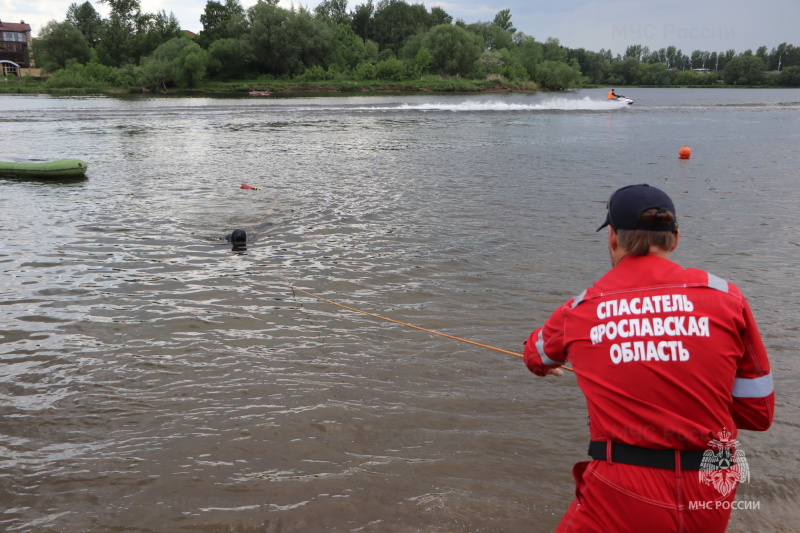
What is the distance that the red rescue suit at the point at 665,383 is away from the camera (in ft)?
7.76

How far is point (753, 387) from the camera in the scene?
98.0 inches

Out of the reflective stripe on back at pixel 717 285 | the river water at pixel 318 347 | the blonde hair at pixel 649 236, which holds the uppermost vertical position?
the blonde hair at pixel 649 236

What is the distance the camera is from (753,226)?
13.7 m

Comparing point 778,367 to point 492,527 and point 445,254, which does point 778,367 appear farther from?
point 445,254

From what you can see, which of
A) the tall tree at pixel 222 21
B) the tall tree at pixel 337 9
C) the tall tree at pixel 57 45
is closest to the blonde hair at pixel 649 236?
the tall tree at pixel 222 21

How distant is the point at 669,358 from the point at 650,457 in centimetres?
41

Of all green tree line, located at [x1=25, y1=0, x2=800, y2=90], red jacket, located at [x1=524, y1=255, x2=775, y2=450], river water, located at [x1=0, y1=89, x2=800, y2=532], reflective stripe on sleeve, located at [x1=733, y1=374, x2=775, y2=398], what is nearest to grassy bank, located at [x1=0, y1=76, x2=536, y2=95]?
green tree line, located at [x1=25, y1=0, x2=800, y2=90]

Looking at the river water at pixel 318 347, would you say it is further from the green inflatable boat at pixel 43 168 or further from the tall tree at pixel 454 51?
the tall tree at pixel 454 51

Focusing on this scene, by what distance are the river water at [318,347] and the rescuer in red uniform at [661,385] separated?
210 cm

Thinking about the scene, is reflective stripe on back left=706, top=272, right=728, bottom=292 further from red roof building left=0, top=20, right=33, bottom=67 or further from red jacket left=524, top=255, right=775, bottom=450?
red roof building left=0, top=20, right=33, bottom=67

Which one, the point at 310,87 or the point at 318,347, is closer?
the point at 318,347

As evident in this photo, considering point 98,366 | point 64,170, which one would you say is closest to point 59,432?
point 98,366

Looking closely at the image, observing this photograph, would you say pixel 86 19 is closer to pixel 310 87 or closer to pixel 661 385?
pixel 310 87

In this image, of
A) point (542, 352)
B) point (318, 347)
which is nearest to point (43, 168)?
point (318, 347)
